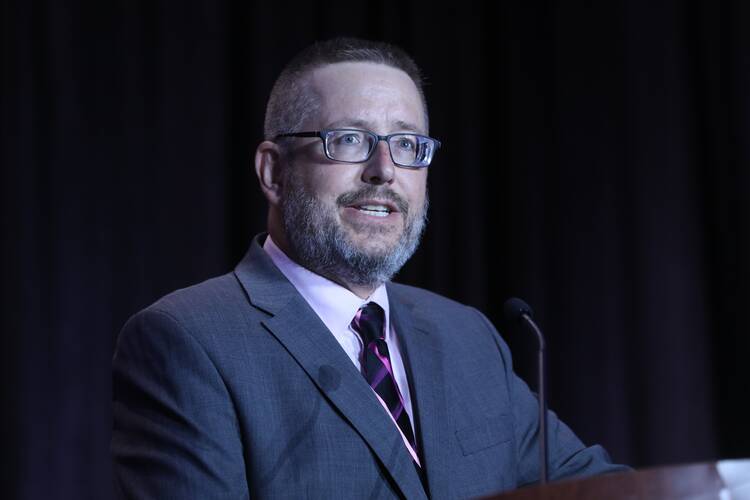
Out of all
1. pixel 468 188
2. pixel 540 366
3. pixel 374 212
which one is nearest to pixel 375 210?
pixel 374 212

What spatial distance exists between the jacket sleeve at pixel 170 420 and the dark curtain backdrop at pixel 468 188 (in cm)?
123

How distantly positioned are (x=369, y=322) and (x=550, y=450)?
22.1 inches

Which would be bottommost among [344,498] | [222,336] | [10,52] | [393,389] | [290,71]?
[344,498]

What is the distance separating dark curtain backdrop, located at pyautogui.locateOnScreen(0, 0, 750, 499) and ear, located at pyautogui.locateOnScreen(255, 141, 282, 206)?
995mm

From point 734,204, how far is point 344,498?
2139 mm

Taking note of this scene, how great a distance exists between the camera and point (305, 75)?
6.54ft

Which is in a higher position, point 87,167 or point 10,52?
point 10,52

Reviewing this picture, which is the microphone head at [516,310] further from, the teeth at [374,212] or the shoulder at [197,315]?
the shoulder at [197,315]

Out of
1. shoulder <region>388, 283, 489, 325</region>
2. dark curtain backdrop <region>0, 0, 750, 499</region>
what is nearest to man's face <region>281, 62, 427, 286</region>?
shoulder <region>388, 283, 489, 325</region>

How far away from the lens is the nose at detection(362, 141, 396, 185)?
1.86 m

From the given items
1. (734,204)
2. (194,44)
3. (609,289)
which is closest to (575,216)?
(609,289)

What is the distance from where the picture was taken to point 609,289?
3330mm

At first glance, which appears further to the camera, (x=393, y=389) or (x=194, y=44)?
(x=194, y=44)

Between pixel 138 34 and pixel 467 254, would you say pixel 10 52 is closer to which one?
pixel 138 34
